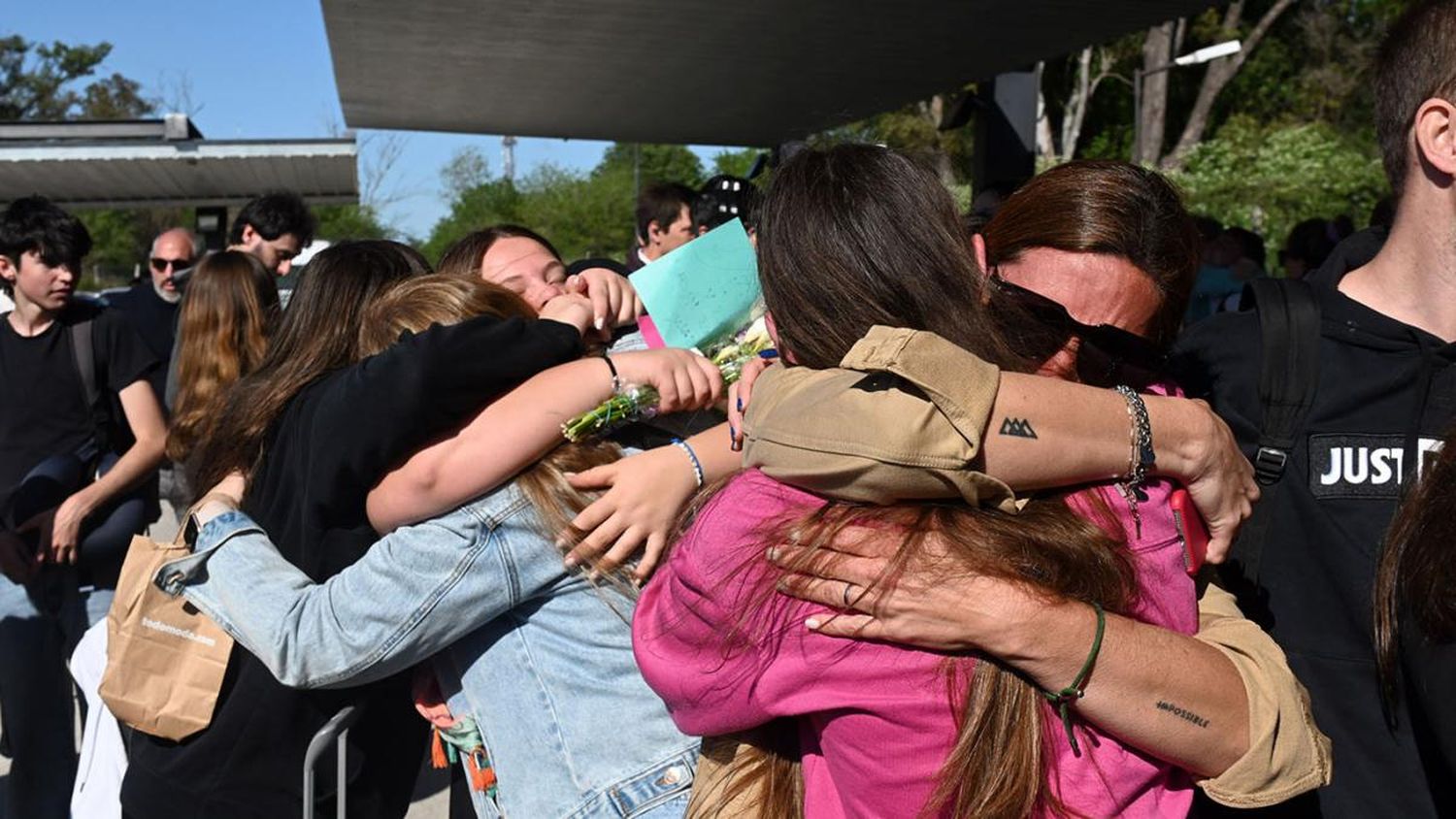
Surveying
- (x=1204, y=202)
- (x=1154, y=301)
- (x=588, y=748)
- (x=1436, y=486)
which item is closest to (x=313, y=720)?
(x=588, y=748)

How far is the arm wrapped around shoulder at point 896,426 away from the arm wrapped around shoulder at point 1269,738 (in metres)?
0.36

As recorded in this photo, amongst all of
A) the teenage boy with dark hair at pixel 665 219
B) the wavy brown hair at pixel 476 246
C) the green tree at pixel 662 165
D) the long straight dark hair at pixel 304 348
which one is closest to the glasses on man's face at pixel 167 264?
the teenage boy with dark hair at pixel 665 219

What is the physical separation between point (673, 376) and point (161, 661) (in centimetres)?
130

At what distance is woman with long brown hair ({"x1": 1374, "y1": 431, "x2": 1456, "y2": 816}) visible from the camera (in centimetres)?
138

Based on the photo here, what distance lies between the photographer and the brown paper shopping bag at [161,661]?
236 cm

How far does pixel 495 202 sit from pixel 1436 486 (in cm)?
4738

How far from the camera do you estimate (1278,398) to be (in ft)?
6.20

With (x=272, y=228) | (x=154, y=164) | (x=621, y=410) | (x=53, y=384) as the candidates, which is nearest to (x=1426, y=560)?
(x=621, y=410)

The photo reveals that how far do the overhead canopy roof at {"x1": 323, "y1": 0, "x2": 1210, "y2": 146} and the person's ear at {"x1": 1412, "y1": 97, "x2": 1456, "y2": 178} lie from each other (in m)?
3.50

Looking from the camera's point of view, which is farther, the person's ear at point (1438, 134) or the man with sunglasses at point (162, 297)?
the man with sunglasses at point (162, 297)

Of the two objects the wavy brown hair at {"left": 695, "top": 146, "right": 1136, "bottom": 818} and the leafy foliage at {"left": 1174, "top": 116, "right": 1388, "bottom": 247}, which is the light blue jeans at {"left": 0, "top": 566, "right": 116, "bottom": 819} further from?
the leafy foliage at {"left": 1174, "top": 116, "right": 1388, "bottom": 247}

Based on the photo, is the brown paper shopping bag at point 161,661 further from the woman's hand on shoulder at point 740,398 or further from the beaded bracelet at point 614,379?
the woman's hand on shoulder at point 740,398

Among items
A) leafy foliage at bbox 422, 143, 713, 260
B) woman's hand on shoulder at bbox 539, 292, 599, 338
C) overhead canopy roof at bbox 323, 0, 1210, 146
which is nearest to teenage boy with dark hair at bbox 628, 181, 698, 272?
overhead canopy roof at bbox 323, 0, 1210, 146

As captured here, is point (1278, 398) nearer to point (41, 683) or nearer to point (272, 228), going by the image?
point (41, 683)
